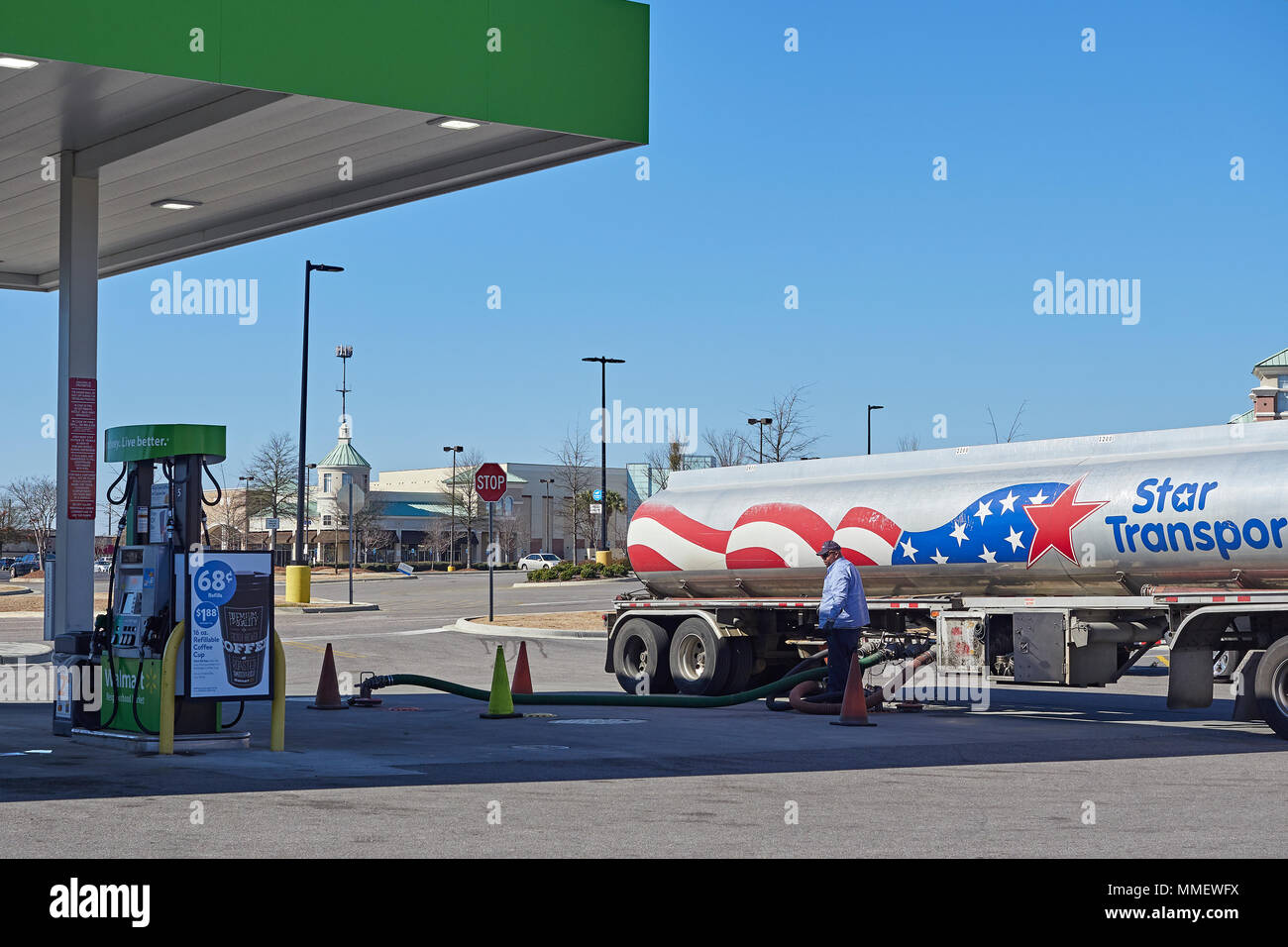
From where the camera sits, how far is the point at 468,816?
10.2 meters

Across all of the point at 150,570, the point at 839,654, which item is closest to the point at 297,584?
the point at 839,654

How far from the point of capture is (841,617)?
58.7 feet

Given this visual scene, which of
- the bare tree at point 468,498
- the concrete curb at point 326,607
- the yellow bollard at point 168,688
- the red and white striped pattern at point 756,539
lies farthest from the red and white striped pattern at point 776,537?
the bare tree at point 468,498

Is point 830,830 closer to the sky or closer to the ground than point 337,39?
closer to the ground

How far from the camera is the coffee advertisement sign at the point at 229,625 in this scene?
44.9 feet

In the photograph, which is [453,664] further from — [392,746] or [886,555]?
[392,746]

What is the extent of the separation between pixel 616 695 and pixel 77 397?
279 inches

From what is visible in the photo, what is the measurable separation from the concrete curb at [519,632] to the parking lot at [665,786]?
14382 mm

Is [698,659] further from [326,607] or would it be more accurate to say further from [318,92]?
[326,607]

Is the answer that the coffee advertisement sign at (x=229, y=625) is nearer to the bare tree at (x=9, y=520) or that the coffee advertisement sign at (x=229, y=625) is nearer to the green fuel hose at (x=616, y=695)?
the green fuel hose at (x=616, y=695)

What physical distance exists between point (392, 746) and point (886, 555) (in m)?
7.18

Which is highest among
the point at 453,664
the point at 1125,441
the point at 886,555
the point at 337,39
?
the point at 337,39

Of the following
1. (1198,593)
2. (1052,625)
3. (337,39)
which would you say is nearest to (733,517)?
(1052,625)
